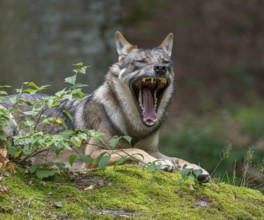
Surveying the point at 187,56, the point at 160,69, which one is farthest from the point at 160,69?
the point at 187,56

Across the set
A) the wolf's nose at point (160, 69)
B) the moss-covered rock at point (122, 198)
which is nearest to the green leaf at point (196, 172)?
the moss-covered rock at point (122, 198)

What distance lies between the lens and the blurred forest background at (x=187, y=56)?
39.0 feet

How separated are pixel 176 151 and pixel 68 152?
6.47 meters

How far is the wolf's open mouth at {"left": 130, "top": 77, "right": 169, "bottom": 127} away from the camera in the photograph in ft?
23.9

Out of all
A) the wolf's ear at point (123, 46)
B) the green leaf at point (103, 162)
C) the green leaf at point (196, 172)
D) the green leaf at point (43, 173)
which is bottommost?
the green leaf at point (43, 173)

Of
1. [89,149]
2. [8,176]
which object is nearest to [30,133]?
[8,176]

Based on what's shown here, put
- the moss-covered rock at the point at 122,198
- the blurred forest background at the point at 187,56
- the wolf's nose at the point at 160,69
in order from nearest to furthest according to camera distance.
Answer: the moss-covered rock at the point at 122,198 < the wolf's nose at the point at 160,69 < the blurred forest background at the point at 187,56

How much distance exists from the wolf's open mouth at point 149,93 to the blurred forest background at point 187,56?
0.84 meters

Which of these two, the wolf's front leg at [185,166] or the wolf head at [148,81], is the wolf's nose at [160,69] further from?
the wolf's front leg at [185,166]

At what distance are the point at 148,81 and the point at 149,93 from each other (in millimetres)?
123

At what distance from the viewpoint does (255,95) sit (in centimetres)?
1798

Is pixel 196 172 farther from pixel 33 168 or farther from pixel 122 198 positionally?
pixel 33 168

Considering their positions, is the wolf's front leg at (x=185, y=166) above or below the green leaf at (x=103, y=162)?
below

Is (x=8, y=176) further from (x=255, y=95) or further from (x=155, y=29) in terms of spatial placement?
(x=155, y=29)
